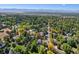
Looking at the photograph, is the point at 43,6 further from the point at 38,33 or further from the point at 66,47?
the point at 66,47

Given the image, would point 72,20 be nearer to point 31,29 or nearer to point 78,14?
point 78,14

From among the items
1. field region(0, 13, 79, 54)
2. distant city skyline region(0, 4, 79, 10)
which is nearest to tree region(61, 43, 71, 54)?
field region(0, 13, 79, 54)

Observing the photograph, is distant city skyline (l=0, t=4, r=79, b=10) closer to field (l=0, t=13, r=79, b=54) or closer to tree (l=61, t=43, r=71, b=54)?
field (l=0, t=13, r=79, b=54)

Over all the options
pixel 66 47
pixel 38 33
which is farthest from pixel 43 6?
pixel 66 47

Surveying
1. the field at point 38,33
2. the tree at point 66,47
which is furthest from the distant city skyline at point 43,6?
the tree at point 66,47

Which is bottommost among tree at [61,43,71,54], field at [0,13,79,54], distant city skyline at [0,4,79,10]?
tree at [61,43,71,54]

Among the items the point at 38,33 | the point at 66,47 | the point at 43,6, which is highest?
the point at 43,6

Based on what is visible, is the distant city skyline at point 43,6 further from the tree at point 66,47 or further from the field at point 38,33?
the tree at point 66,47
